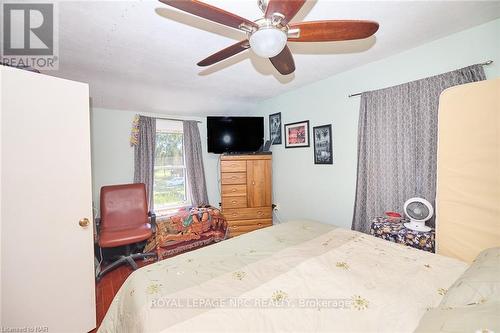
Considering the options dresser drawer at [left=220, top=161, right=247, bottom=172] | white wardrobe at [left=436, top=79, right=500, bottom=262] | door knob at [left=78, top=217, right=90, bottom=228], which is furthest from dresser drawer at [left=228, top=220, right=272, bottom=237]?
white wardrobe at [left=436, top=79, right=500, bottom=262]

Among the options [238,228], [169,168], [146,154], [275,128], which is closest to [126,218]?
[146,154]

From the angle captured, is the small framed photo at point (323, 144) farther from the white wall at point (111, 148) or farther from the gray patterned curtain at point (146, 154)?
the white wall at point (111, 148)

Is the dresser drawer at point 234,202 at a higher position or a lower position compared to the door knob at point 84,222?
lower

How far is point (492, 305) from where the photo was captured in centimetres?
76

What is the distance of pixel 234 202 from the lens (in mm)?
3492

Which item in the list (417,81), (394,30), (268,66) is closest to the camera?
(394,30)

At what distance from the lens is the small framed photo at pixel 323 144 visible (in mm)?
2863

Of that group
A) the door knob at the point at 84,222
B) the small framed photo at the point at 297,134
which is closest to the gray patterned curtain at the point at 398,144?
the small framed photo at the point at 297,134

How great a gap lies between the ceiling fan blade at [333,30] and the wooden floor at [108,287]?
2.78 metres

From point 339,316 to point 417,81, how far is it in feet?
7.43

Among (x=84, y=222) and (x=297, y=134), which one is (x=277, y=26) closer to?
(x=84, y=222)

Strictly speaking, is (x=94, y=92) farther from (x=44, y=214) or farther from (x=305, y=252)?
(x=305, y=252)

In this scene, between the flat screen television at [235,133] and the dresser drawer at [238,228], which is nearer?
the dresser drawer at [238,228]

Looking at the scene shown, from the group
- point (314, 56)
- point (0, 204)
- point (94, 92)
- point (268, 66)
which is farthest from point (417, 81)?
point (94, 92)
